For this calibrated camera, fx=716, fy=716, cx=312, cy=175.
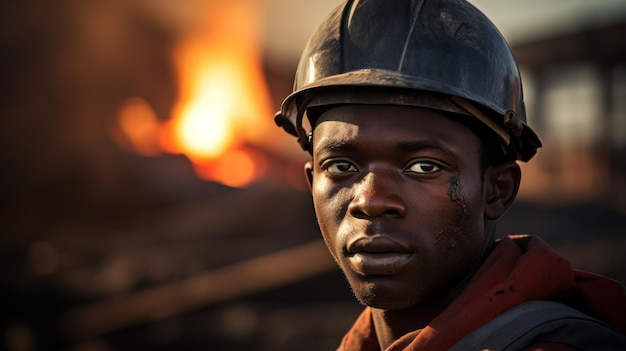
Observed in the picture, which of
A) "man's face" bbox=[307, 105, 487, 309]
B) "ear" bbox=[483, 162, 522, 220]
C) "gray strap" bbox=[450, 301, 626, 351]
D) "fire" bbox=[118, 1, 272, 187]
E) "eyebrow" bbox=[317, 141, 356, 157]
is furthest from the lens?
"fire" bbox=[118, 1, 272, 187]

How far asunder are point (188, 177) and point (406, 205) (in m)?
15.6

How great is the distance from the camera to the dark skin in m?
2.10

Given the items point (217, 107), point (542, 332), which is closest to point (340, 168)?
point (542, 332)

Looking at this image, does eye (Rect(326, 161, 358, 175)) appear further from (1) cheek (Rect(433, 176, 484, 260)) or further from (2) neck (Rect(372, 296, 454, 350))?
(2) neck (Rect(372, 296, 454, 350))

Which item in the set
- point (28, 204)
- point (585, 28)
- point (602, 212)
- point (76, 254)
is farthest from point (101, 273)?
point (585, 28)

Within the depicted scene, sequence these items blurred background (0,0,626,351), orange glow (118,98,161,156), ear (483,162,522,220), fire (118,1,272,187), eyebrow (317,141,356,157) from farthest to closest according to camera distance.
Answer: fire (118,1,272,187), orange glow (118,98,161,156), blurred background (0,0,626,351), ear (483,162,522,220), eyebrow (317,141,356,157)

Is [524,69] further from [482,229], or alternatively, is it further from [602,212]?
[482,229]

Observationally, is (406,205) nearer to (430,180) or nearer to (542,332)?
(430,180)

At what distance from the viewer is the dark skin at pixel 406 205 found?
2098 mm

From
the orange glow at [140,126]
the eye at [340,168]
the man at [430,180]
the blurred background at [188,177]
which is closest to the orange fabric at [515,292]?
the man at [430,180]

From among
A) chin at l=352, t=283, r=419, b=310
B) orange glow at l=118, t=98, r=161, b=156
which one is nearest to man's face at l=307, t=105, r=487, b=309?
chin at l=352, t=283, r=419, b=310

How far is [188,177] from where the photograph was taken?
1739 centimetres

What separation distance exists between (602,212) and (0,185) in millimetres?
14310

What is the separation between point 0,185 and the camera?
688 inches
